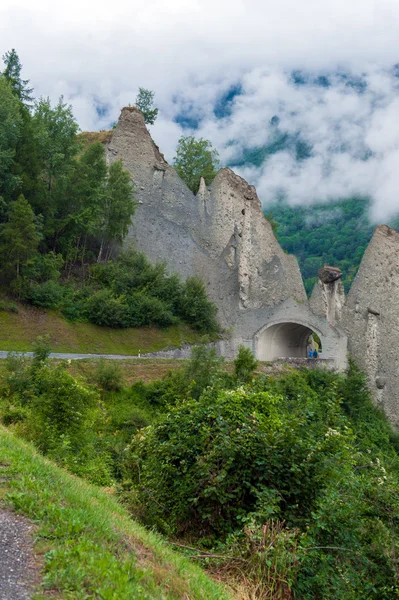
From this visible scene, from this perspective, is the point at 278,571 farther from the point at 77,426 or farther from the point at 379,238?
the point at 379,238

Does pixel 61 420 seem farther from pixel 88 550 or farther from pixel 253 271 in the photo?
pixel 253 271

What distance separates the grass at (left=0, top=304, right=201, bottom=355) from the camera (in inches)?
1103

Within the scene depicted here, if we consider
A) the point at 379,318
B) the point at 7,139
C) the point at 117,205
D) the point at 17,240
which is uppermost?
the point at 7,139

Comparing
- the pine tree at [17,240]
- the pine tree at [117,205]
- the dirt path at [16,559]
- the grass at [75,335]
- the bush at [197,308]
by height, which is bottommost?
the dirt path at [16,559]

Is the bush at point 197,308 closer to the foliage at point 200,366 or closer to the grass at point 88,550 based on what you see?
the foliage at point 200,366

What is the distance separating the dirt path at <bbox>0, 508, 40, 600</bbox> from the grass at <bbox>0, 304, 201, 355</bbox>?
71.2 ft

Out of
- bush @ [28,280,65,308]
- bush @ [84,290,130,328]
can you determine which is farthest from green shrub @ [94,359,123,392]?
bush @ [28,280,65,308]

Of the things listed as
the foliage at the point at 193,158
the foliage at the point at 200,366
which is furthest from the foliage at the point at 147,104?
the foliage at the point at 200,366

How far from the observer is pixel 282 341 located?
39.9 metres

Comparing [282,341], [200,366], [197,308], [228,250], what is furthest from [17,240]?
[282,341]

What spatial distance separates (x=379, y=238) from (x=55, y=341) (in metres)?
20.5

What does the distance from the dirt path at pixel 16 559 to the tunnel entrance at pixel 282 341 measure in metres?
31.7

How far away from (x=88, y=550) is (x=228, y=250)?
35.6 m

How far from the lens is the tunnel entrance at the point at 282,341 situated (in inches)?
1478
